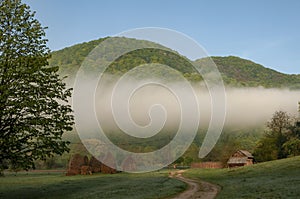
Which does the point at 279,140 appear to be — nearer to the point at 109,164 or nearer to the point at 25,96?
the point at 109,164

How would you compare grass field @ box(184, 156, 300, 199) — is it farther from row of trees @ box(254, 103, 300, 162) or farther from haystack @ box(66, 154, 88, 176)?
haystack @ box(66, 154, 88, 176)

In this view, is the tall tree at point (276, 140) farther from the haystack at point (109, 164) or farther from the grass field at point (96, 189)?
the grass field at point (96, 189)

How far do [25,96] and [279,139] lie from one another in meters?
90.7

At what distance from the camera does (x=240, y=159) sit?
116562mm

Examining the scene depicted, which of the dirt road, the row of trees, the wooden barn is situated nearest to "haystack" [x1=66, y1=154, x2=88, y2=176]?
the wooden barn

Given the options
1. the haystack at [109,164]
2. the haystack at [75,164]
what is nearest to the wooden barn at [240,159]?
the haystack at [109,164]

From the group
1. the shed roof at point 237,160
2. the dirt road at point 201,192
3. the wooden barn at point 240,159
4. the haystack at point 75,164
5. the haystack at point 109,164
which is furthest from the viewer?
the wooden barn at point 240,159

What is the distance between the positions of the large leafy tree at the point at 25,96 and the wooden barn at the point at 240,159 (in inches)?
3457

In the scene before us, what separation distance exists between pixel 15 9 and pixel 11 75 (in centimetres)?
902

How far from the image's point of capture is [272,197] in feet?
98.1

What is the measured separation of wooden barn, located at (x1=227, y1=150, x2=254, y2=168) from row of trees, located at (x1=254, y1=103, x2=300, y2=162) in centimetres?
309

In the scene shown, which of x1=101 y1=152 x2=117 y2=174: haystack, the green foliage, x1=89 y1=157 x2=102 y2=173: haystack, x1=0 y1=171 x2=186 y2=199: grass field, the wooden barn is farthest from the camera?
the wooden barn

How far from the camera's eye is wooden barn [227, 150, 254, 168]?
11521 centimetres

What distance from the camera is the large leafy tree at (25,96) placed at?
36.2 metres
